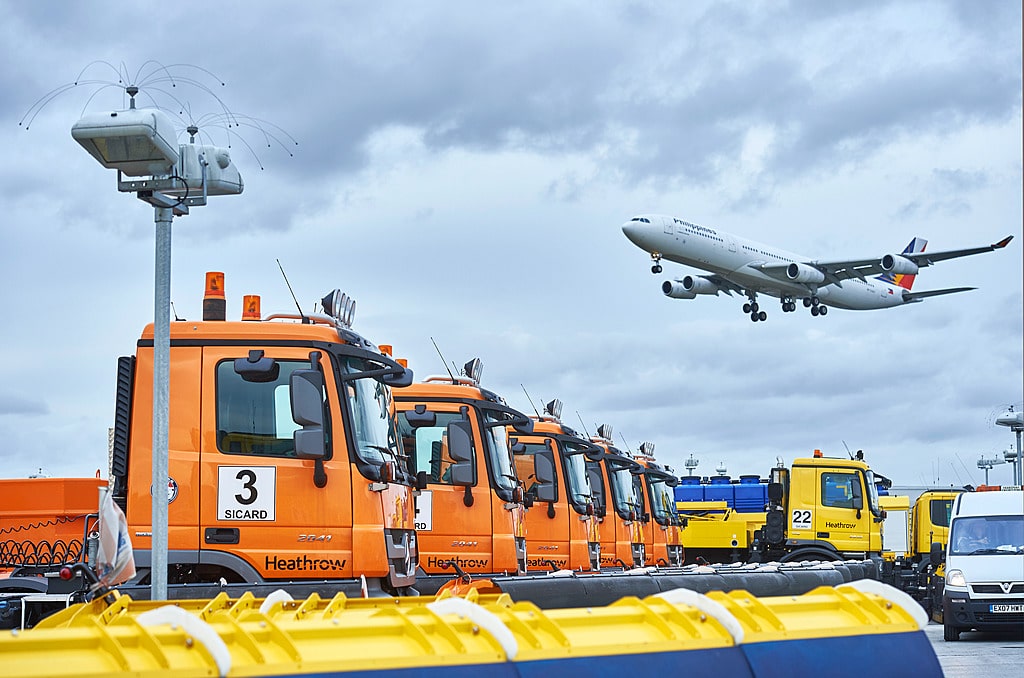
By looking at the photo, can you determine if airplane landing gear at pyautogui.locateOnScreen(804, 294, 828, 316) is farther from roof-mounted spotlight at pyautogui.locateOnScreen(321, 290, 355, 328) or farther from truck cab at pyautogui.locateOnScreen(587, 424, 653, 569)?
roof-mounted spotlight at pyautogui.locateOnScreen(321, 290, 355, 328)

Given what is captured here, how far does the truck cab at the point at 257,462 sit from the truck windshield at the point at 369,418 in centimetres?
2

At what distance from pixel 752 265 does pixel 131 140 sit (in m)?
47.8

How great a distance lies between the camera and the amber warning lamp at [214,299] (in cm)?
1008

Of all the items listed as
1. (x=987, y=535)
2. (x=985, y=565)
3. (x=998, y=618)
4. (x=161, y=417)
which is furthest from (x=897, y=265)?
(x=161, y=417)

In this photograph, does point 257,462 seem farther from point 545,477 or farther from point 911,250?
point 911,250

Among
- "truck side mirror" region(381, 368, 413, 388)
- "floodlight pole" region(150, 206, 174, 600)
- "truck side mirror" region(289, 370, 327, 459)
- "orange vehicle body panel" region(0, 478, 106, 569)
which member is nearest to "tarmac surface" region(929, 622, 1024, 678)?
"truck side mirror" region(381, 368, 413, 388)

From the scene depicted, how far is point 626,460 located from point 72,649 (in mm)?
18229

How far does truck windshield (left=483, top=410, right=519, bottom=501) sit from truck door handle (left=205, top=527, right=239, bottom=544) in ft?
15.4

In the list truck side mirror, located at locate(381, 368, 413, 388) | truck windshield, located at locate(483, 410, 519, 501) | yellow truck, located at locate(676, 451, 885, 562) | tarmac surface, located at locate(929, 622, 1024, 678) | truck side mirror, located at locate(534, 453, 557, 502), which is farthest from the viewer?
yellow truck, located at locate(676, 451, 885, 562)

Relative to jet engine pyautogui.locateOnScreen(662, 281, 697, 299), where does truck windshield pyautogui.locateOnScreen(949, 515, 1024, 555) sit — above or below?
below

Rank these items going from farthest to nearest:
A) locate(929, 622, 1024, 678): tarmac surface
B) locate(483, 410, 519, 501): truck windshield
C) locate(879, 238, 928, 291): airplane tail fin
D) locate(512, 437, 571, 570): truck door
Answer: locate(879, 238, 928, 291): airplane tail fin → locate(512, 437, 571, 570): truck door → locate(929, 622, 1024, 678): tarmac surface → locate(483, 410, 519, 501): truck windshield

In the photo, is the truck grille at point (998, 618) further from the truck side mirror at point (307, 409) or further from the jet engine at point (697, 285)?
the jet engine at point (697, 285)

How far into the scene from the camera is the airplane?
50.5 m

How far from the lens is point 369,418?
9.94 metres
